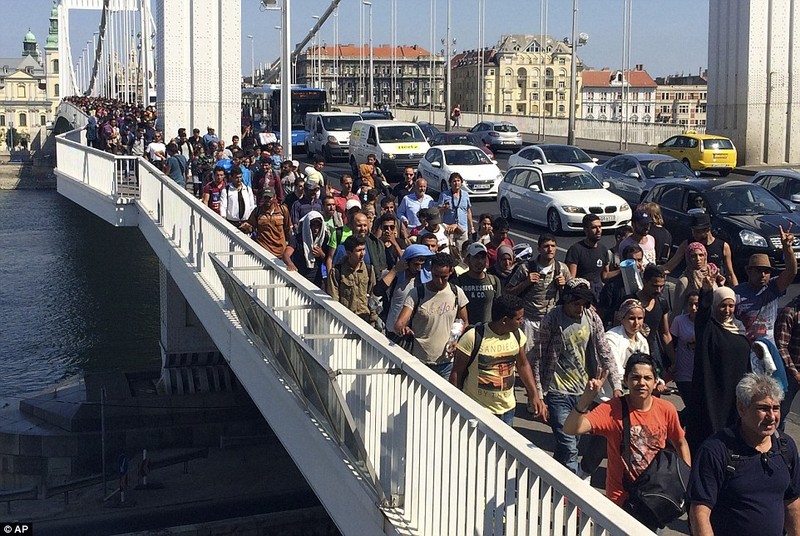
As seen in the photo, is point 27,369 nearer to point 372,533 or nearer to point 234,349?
point 234,349

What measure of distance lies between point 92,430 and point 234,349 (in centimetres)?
1489

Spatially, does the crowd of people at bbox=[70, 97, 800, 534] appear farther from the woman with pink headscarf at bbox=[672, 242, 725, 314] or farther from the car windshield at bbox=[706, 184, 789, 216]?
the car windshield at bbox=[706, 184, 789, 216]

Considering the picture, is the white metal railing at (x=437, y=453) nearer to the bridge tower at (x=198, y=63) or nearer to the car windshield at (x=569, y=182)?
the car windshield at (x=569, y=182)

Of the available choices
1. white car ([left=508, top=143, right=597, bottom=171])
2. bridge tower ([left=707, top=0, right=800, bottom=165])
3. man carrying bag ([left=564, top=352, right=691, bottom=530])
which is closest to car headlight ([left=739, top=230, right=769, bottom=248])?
white car ([left=508, top=143, right=597, bottom=171])

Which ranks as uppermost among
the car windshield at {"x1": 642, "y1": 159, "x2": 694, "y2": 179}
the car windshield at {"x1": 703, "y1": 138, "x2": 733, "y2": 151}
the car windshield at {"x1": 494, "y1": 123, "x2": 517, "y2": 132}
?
the car windshield at {"x1": 494, "y1": 123, "x2": 517, "y2": 132}

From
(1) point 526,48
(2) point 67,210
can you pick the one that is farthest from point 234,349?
(1) point 526,48

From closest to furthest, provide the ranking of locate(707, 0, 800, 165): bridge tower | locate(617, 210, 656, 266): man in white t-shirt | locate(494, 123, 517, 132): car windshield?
locate(617, 210, 656, 266): man in white t-shirt → locate(707, 0, 800, 165): bridge tower → locate(494, 123, 517, 132): car windshield

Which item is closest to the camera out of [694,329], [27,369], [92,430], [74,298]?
[694,329]

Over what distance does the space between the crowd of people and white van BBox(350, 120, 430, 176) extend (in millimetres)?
19333

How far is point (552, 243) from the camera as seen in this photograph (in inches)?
351

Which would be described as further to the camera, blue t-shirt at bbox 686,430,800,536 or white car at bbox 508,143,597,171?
white car at bbox 508,143,597,171

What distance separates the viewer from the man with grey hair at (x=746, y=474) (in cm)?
438

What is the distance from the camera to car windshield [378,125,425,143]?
31391mm

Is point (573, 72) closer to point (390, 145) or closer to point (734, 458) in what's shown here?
point (390, 145)
